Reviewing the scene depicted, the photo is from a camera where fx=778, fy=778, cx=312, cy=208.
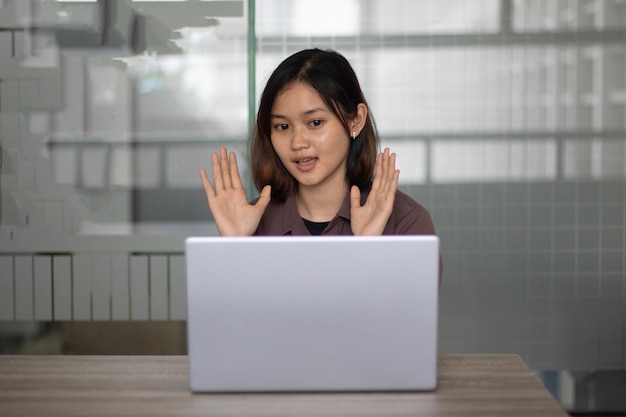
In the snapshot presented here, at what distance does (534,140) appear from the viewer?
3.13 m

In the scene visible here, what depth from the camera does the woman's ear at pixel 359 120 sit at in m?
2.19

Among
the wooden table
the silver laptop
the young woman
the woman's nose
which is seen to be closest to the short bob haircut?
the young woman

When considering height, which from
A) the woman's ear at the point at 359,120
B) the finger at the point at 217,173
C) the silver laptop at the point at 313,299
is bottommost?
the silver laptop at the point at 313,299

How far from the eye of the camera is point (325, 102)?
2.10 m

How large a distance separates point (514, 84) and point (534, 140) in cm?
24

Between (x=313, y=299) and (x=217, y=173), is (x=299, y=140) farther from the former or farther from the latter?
(x=313, y=299)


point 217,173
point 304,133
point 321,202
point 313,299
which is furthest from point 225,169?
point 313,299

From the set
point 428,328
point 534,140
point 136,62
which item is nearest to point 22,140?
point 136,62

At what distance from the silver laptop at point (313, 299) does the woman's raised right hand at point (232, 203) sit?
2.42ft

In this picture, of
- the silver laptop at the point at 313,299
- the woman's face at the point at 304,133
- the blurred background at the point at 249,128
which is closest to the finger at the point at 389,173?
the woman's face at the point at 304,133

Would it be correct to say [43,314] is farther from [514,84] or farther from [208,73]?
[514,84]

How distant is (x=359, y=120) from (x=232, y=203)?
1.49ft

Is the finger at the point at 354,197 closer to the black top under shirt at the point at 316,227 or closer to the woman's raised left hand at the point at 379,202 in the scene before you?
the woman's raised left hand at the point at 379,202

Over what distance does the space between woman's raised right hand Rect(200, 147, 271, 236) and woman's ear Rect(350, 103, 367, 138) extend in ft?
1.09
